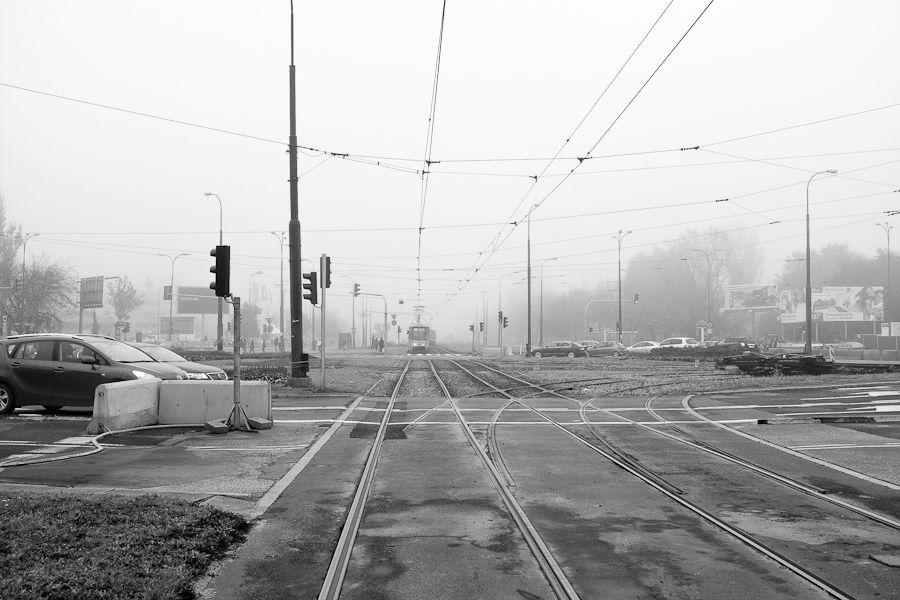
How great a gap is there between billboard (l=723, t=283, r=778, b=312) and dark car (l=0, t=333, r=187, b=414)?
78262 mm

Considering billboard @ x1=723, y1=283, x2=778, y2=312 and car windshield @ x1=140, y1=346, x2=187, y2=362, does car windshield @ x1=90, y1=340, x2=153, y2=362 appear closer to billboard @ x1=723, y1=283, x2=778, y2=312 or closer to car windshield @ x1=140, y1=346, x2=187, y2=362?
car windshield @ x1=140, y1=346, x2=187, y2=362

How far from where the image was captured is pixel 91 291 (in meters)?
60.4

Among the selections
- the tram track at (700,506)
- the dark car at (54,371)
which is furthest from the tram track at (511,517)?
the dark car at (54,371)

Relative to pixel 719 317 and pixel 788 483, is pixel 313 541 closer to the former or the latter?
pixel 788 483

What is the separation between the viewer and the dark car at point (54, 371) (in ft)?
45.6

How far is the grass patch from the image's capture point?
439 cm

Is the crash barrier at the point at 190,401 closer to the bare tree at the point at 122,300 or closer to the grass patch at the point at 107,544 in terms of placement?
the grass patch at the point at 107,544

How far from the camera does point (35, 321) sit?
50750 millimetres

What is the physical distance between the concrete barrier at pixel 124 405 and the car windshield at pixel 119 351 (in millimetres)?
2095

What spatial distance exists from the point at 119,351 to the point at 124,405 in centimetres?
347

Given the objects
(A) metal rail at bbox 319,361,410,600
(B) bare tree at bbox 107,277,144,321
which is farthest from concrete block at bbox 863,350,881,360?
(B) bare tree at bbox 107,277,144,321

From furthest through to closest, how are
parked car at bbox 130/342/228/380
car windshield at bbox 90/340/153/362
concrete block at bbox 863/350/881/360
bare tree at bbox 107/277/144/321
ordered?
1. bare tree at bbox 107/277/144/321
2. concrete block at bbox 863/350/881/360
3. parked car at bbox 130/342/228/380
4. car windshield at bbox 90/340/153/362

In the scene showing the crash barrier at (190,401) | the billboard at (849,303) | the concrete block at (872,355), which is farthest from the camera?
the billboard at (849,303)

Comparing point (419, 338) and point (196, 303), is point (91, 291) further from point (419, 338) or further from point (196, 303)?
point (196, 303)
